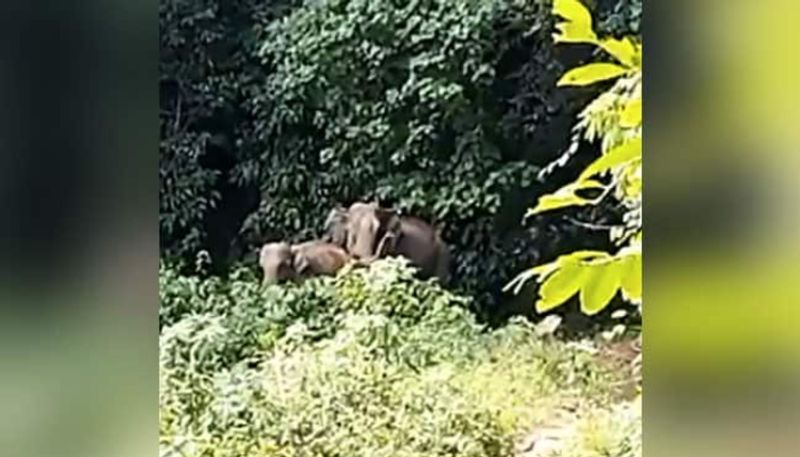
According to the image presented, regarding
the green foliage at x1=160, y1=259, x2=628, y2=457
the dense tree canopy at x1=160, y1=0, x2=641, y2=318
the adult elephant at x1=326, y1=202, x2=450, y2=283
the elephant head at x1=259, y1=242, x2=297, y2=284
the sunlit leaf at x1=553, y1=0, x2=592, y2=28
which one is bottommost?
the green foliage at x1=160, y1=259, x2=628, y2=457

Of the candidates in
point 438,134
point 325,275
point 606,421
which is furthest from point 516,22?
point 606,421

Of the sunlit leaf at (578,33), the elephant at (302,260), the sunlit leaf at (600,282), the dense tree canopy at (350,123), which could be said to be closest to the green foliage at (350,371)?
the elephant at (302,260)

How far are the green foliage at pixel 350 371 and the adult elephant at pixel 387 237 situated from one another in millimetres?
55

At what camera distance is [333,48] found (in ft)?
13.2

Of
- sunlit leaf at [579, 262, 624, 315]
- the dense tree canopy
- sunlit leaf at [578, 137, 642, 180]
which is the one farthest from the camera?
the dense tree canopy

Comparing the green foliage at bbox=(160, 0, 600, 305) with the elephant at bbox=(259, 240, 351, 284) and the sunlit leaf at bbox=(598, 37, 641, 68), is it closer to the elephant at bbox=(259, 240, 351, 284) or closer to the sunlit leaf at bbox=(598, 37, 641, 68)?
the elephant at bbox=(259, 240, 351, 284)

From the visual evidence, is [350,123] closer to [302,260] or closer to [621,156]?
A: [302,260]

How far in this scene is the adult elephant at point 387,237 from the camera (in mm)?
3918

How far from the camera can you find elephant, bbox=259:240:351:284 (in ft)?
12.9

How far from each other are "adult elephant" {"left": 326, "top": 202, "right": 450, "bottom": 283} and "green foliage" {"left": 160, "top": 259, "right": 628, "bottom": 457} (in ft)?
0.18

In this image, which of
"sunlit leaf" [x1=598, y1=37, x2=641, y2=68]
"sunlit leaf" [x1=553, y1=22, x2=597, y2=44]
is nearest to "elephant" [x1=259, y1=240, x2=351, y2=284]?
"sunlit leaf" [x1=553, y1=22, x2=597, y2=44]

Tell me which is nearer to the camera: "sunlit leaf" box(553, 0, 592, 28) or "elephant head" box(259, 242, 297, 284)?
"sunlit leaf" box(553, 0, 592, 28)

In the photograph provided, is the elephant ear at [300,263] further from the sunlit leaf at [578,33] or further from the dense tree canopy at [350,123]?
the sunlit leaf at [578,33]
